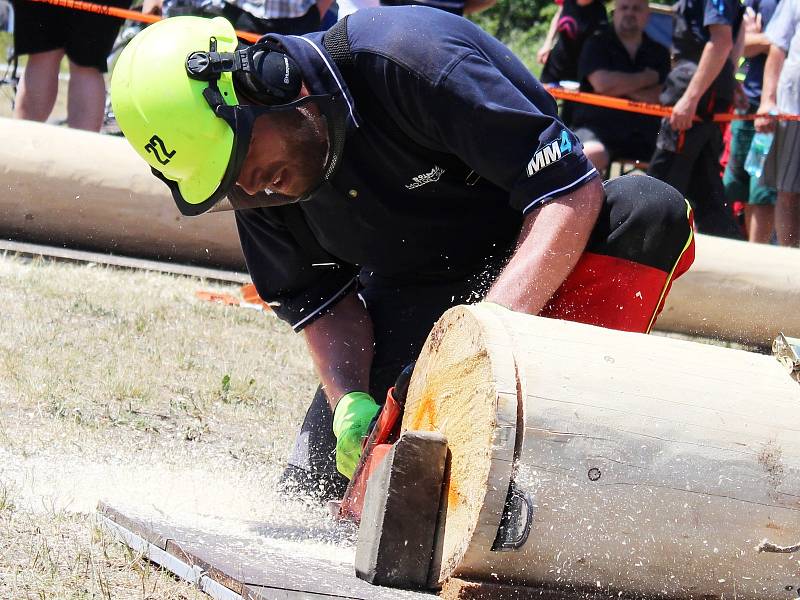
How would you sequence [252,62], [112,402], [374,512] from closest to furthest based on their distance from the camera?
[374,512]
[252,62]
[112,402]

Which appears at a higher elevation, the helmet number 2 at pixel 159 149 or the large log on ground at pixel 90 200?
the helmet number 2 at pixel 159 149

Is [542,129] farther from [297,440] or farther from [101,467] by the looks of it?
[101,467]

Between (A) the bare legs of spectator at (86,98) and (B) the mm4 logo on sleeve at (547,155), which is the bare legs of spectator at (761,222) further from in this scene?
(B) the mm4 logo on sleeve at (547,155)

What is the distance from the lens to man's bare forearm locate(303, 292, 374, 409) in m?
3.34

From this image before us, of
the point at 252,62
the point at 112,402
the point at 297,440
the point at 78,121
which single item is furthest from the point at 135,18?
the point at 252,62

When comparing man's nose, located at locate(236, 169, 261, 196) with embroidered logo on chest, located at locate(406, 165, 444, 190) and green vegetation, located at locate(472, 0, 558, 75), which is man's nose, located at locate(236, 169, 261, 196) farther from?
green vegetation, located at locate(472, 0, 558, 75)

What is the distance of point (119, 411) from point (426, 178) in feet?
4.75

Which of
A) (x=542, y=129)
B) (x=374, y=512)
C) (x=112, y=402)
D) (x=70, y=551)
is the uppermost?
(x=542, y=129)

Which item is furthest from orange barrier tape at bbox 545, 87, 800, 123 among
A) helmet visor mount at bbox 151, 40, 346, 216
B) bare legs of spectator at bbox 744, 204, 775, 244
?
helmet visor mount at bbox 151, 40, 346, 216

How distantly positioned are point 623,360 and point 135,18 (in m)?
5.77

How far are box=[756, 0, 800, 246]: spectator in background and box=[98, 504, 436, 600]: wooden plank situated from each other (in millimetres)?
4795

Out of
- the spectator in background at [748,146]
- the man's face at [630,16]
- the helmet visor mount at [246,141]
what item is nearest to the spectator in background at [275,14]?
the man's face at [630,16]

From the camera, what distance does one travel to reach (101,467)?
3.37 metres

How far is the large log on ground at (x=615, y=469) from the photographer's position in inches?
85.6
